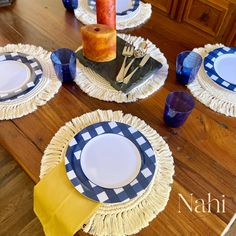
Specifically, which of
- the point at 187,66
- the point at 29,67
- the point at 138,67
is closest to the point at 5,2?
the point at 29,67

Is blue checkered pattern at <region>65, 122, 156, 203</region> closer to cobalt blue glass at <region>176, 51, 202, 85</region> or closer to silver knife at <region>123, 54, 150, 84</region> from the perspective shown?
silver knife at <region>123, 54, 150, 84</region>

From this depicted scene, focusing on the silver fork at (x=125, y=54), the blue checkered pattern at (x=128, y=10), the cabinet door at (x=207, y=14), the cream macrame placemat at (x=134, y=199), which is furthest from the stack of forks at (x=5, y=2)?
the cabinet door at (x=207, y=14)

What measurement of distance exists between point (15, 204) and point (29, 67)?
2.65ft

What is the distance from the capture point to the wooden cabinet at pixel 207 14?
133cm

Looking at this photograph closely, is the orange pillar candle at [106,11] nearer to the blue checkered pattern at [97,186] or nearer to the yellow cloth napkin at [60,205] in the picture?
the blue checkered pattern at [97,186]

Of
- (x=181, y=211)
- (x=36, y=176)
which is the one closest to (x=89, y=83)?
(x=36, y=176)

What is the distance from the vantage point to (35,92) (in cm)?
88

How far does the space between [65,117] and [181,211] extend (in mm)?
408

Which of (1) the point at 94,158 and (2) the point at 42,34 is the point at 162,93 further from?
(2) the point at 42,34

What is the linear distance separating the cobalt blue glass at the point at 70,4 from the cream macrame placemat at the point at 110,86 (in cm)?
31

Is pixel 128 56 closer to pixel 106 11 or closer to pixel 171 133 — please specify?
pixel 106 11

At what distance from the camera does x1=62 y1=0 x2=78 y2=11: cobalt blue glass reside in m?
1.13

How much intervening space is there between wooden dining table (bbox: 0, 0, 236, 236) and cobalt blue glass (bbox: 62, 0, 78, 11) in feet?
0.24

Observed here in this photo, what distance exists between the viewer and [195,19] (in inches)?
54.4
